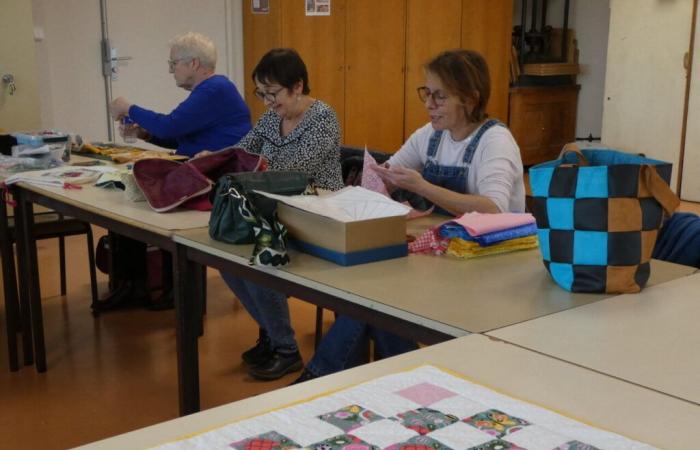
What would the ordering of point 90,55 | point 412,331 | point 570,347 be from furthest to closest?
point 90,55 → point 412,331 → point 570,347

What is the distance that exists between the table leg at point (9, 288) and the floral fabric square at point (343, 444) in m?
2.53

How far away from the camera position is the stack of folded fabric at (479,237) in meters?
2.05

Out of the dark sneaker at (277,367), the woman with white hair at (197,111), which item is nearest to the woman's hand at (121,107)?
the woman with white hair at (197,111)

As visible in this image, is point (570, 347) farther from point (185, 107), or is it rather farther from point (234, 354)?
point (185, 107)

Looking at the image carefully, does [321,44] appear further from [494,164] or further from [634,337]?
[634,337]

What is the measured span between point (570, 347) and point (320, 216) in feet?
2.53

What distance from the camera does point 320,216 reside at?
199 centimetres

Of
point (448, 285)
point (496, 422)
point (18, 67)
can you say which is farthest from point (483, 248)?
point (18, 67)

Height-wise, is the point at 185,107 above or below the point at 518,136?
above

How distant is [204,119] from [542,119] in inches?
197

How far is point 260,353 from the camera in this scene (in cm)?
320

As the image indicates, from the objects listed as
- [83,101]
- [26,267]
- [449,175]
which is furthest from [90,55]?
[449,175]

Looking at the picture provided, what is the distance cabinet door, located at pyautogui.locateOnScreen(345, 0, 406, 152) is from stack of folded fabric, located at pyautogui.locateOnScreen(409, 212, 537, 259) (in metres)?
4.66

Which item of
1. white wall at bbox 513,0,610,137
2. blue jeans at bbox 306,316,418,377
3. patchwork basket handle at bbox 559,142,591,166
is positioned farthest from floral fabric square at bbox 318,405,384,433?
white wall at bbox 513,0,610,137
